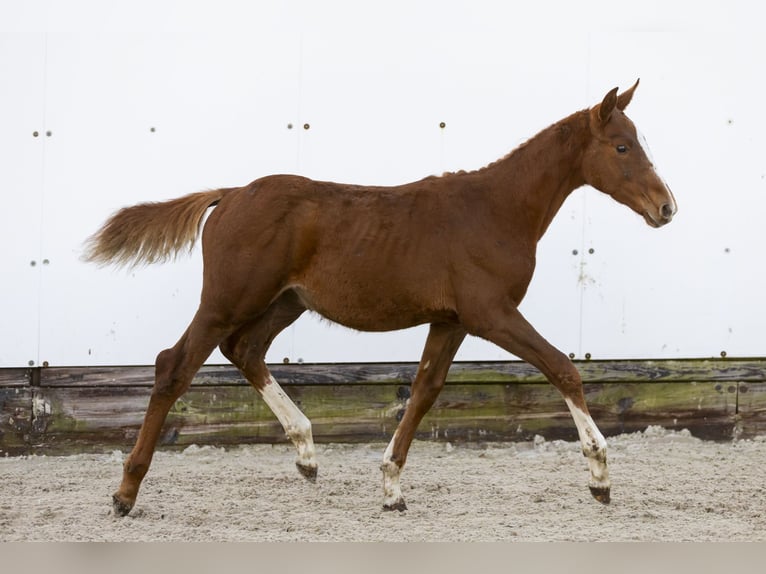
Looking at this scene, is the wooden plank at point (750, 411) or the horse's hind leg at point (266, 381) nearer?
the horse's hind leg at point (266, 381)

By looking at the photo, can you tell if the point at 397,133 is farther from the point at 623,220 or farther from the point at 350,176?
the point at 623,220

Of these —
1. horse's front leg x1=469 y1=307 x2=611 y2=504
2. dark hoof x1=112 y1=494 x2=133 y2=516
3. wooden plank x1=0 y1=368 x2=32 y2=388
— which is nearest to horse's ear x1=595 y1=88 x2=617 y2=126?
horse's front leg x1=469 y1=307 x2=611 y2=504

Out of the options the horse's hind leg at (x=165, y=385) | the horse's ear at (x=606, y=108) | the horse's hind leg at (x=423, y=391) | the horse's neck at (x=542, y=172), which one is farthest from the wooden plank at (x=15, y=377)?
the horse's ear at (x=606, y=108)

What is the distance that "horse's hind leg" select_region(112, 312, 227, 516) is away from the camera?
4.59 metres

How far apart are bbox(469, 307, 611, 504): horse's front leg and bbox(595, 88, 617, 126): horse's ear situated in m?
1.08

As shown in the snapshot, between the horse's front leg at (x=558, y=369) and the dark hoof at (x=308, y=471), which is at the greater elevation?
the horse's front leg at (x=558, y=369)

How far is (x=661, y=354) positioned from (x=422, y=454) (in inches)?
67.1

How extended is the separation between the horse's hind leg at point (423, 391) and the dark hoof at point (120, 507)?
1.26m

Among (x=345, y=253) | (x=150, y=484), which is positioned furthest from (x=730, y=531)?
(x=150, y=484)

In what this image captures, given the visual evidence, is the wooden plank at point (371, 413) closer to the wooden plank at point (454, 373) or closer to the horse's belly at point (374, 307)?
the wooden plank at point (454, 373)

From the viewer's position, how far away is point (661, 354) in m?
6.26

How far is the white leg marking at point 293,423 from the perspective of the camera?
4992 millimetres

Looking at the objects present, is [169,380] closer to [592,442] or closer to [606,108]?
[592,442]

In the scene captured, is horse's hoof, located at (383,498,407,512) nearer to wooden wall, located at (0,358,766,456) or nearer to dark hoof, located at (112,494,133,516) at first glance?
dark hoof, located at (112,494,133,516)
